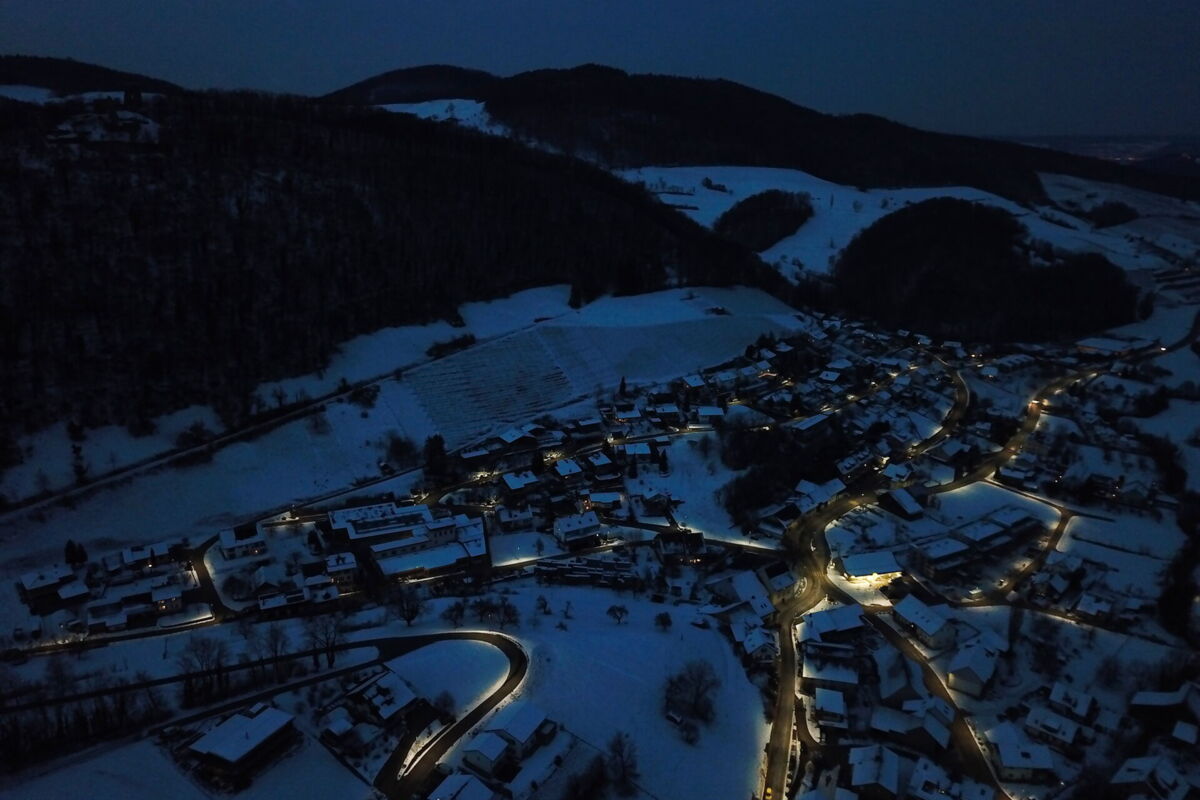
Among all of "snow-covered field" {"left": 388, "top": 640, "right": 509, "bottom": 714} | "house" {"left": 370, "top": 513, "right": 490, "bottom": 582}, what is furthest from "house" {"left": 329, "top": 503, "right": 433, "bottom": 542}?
"snow-covered field" {"left": 388, "top": 640, "right": 509, "bottom": 714}

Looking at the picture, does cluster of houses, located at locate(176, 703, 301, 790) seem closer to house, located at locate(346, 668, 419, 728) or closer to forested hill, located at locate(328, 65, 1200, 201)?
house, located at locate(346, 668, 419, 728)

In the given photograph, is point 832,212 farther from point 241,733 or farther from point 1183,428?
point 241,733

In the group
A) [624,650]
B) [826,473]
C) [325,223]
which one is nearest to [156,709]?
[624,650]

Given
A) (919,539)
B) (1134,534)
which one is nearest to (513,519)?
(919,539)

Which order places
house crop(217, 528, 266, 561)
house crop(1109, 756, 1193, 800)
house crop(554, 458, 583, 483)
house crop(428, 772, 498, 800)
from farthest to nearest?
1. house crop(554, 458, 583, 483)
2. house crop(217, 528, 266, 561)
3. house crop(1109, 756, 1193, 800)
4. house crop(428, 772, 498, 800)

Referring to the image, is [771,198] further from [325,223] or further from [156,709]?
[156,709]

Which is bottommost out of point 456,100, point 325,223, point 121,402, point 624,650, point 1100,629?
point 1100,629

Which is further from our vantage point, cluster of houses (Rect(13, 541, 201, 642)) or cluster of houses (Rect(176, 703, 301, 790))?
cluster of houses (Rect(13, 541, 201, 642))
